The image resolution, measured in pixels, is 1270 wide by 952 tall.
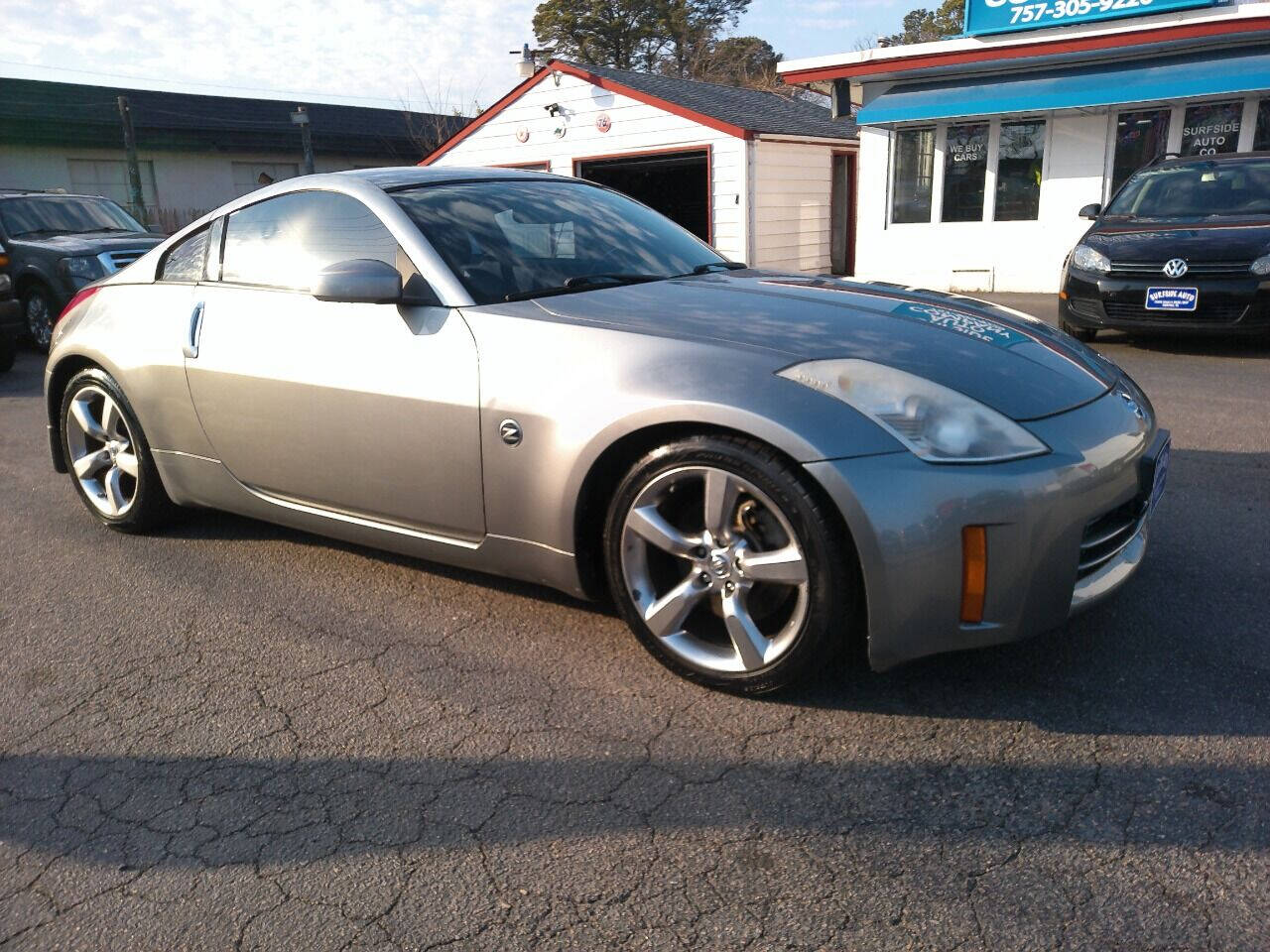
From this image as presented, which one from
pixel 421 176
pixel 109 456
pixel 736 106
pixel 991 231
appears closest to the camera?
pixel 421 176

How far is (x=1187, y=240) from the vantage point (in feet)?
25.7

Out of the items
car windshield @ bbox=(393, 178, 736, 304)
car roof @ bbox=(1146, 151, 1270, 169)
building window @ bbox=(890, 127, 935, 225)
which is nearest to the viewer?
car windshield @ bbox=(393, 178, 736, 304)

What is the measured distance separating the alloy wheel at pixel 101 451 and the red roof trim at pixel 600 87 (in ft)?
44.9

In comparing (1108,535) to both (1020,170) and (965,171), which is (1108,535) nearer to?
(1020,170)

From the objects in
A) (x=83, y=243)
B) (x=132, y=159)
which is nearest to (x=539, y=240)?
(x=83, y=243)

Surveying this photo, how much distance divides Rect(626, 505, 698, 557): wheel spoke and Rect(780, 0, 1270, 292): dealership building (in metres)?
11.5

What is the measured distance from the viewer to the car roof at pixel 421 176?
12.2 feet

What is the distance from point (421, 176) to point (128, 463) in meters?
1.81

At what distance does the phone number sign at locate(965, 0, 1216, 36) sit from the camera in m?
12.7

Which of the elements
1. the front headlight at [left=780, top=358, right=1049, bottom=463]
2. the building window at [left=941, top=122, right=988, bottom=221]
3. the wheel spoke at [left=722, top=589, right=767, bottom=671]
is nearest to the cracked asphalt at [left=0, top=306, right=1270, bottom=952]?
the wheel spoke at [left=722, top=589, right=767, bottom=671]

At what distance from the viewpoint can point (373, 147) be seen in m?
33.3

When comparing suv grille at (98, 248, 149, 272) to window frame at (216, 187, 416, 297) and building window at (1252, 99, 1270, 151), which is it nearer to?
window frame at (216, 187, 416, 297)

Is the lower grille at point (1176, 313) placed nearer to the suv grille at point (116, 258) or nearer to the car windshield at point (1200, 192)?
the car windshield at point (1200, 192)

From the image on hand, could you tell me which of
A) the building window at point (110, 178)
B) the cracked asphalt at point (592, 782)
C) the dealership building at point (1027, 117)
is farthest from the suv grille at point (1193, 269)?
the building window at point (110, 178)
